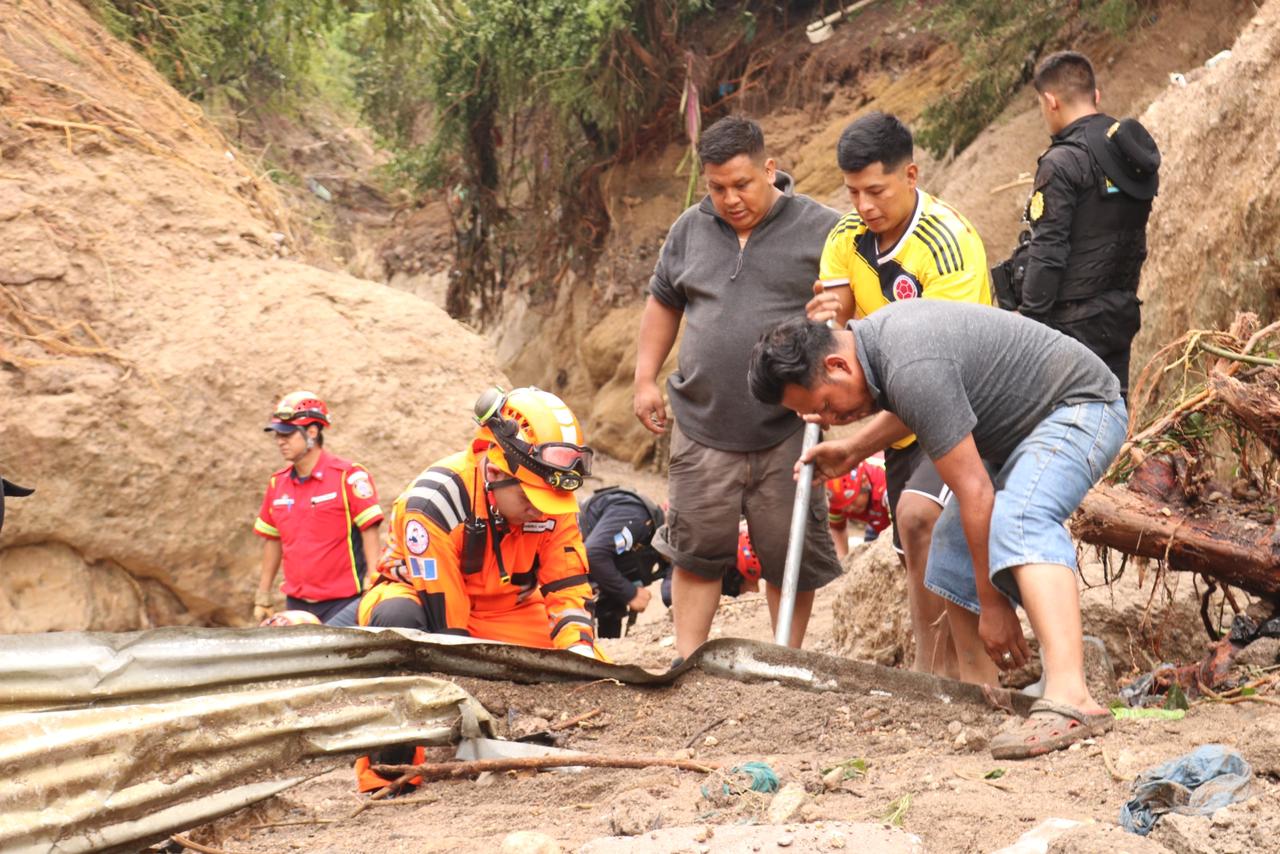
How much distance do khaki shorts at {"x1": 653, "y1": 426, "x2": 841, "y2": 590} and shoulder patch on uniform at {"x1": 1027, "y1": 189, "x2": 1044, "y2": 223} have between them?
1.15 meters

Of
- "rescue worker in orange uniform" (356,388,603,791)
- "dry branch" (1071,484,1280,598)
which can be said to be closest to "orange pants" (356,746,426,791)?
"rescue worker in orange uniform" (356,388,603,791)

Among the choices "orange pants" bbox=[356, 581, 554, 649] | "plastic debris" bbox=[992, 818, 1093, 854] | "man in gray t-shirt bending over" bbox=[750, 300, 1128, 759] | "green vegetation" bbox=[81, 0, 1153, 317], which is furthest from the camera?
"green vegetation" bbox=[81, 0, 1153, 317]

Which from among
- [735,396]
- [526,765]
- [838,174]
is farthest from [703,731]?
[838,174]

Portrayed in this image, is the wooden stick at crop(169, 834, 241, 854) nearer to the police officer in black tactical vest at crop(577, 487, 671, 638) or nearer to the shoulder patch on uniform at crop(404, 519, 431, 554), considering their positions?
the shoulder patch on uniform at crop(404, 519, 431, 554)

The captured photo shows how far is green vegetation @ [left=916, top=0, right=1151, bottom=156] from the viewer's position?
10117 millimetres

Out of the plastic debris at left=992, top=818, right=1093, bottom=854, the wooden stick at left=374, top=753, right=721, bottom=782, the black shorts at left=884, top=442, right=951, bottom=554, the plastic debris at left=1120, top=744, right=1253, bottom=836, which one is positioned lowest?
the wooden stick at left=374, top=753, right=721, bottom=782

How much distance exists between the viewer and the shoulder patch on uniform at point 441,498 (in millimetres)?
4488

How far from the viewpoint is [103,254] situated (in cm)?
905

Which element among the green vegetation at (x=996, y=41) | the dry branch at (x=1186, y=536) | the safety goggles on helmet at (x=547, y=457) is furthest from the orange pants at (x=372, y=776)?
the green vegetation at (x=996, y=41)

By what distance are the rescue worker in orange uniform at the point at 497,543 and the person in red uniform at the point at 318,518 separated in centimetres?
249

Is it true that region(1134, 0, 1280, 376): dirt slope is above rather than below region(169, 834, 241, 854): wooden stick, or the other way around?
above

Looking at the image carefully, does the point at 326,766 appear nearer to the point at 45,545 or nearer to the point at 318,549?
the point at 318,549

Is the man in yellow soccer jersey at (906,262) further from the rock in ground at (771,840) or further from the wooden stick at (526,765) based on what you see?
the rock in ground at (771,840)

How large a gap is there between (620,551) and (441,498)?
2.76 metres
